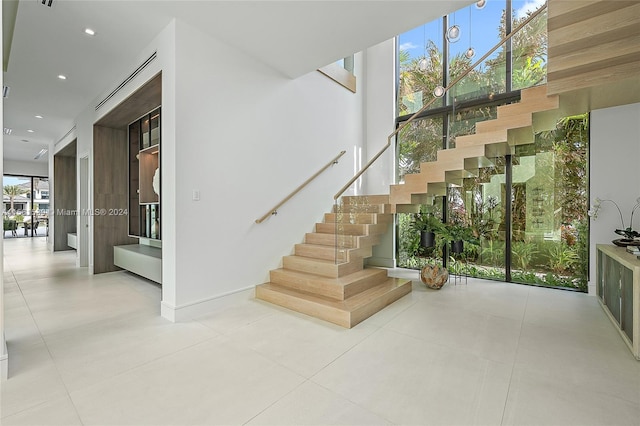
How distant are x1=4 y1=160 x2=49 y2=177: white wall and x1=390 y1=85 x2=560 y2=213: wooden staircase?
46.8ft

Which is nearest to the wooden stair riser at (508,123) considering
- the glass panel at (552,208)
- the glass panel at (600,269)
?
the glass panel at (552,208)

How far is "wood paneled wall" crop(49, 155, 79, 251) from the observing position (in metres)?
8.32

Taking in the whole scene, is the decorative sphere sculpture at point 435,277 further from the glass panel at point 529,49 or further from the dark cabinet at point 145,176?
the dark cabinet at point 145,176

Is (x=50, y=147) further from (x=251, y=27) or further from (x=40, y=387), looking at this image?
(x=40, y=387)

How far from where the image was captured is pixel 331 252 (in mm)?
4266

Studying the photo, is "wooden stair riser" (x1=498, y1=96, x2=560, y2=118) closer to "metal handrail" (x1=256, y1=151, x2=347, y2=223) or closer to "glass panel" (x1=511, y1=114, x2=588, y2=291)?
"glass panel" (x1=511, y1=114, x2=588, y2=291)

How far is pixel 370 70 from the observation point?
6484 mm

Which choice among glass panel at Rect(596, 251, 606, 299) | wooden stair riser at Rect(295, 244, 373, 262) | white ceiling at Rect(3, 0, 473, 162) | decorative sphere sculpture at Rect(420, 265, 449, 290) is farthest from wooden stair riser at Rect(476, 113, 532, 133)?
wooden stair riser at Rect(295, 244, 373, 262)

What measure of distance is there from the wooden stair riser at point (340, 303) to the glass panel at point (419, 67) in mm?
3729

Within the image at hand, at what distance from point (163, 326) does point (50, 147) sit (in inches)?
366

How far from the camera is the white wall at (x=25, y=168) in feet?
36.7

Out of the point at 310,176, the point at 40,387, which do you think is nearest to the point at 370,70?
the point at 310,176

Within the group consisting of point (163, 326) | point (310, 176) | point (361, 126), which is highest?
point (361, 126)

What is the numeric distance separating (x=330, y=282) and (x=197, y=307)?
5.05ft
